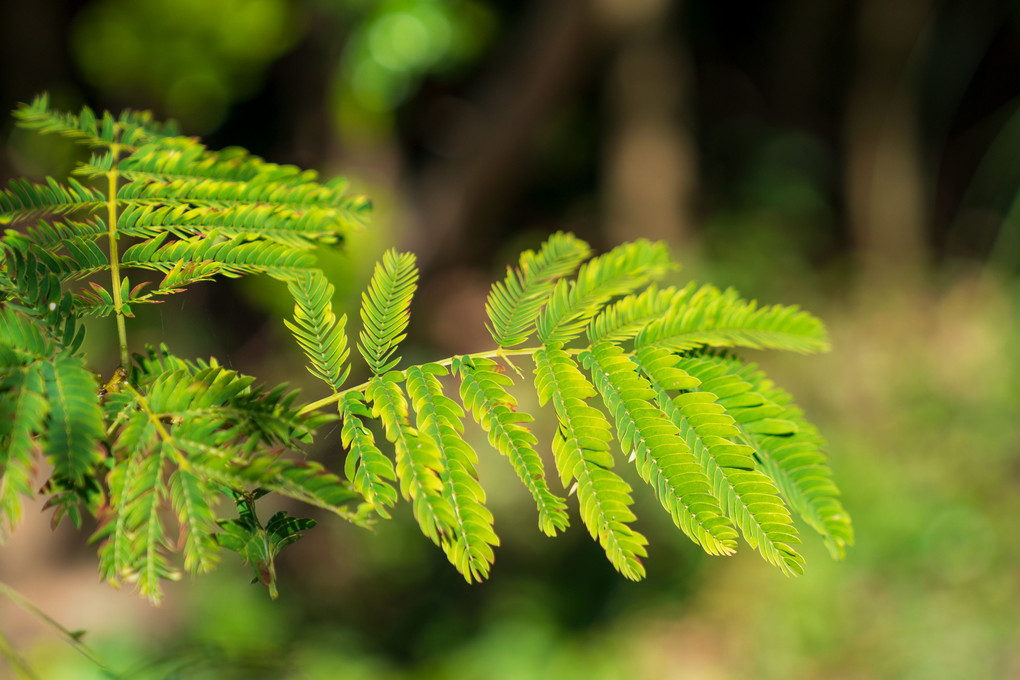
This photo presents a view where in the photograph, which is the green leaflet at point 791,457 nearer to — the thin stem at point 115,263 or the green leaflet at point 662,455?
the green leaflet at point 662,455

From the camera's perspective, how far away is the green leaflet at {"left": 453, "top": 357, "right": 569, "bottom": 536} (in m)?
0.73

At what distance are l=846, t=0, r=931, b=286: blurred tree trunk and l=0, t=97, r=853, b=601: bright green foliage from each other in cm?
530

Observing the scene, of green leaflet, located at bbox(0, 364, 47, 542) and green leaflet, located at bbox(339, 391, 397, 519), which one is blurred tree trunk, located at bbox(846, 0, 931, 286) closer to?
green leaflet, located at bbox(339, 391, 397, 519)

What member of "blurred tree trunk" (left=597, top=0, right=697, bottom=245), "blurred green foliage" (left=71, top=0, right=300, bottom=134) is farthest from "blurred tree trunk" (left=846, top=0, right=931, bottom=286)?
"blurred green foliage" (left=71, top=0, right=300, bottom=134)

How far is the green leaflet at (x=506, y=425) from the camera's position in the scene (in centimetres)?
73

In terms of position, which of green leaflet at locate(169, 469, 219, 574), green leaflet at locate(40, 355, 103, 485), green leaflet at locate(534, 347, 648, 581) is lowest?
green leaflet at locate(169, 469, 219, 574)

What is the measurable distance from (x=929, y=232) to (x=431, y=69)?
4348 millimetres

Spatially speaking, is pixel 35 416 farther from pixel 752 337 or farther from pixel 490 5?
pixel 490 5

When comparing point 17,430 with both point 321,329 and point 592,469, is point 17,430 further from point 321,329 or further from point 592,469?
point 592,469

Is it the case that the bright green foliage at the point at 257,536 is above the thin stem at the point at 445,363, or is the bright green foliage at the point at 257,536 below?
below

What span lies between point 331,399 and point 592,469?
0.97 feet

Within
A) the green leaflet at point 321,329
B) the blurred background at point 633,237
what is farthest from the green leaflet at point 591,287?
the blurred background at point 633,237

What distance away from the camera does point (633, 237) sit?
5.23m

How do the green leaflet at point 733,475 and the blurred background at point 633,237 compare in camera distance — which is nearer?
the green leaflet at point 733,475
